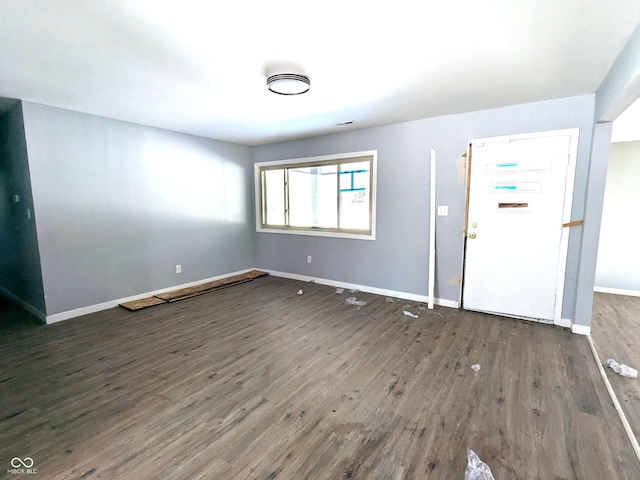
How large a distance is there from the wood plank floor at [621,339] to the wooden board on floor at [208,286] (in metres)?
4.60

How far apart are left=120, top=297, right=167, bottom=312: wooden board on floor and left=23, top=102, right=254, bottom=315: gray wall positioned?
0.56ft

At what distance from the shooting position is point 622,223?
14.7 ft

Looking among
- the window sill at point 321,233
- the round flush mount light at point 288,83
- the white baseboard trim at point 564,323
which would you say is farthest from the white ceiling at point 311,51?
the white baseboard trim at point 564,323

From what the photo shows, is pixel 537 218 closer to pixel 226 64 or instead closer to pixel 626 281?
pixel 626 281

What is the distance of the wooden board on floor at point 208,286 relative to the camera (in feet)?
14.2

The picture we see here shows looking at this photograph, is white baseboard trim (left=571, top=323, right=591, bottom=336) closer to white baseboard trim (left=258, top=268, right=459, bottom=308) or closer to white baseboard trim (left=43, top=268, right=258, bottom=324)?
white baseboard trim (left=258, top=268, right=459, bottom=308)

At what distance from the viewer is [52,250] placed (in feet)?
11.2

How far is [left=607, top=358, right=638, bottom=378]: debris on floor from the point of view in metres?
2.34

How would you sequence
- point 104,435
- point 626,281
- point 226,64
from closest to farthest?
point 104,435, point 226,64, point 626,281

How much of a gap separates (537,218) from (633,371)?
63.4 inches

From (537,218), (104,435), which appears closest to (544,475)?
(104,435)

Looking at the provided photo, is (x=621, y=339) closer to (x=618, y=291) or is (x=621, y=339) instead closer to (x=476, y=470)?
(x=618, y=291)

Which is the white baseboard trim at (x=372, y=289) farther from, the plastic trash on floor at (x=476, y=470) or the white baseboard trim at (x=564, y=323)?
the plastic trash on floor at (x=476, y=470)

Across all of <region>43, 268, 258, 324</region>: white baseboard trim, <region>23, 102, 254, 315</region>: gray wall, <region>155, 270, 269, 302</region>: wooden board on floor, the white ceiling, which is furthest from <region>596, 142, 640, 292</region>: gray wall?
<region>43, 268, 258, 324</region>: white baseboard trim
